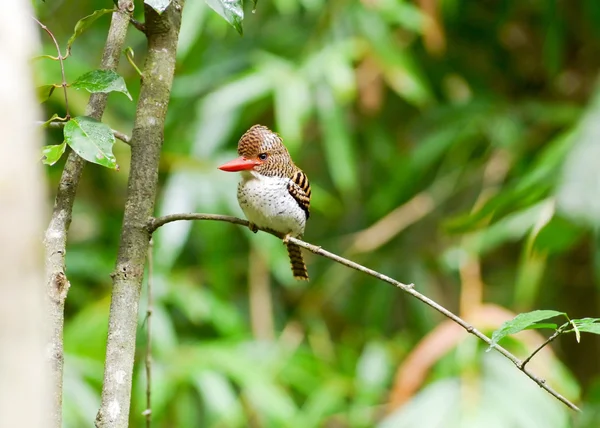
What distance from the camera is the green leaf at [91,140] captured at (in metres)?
1.22

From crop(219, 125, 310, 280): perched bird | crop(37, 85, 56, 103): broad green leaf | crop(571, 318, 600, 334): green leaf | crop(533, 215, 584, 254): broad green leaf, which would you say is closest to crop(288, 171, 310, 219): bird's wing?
crop(219, 125, 310, 280): perched bird

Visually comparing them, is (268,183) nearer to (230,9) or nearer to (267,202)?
(267,202)

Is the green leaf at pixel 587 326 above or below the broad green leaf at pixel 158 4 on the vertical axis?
below

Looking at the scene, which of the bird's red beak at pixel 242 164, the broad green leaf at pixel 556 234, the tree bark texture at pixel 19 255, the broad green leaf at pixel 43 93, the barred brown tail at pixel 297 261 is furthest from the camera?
the broad green leaf at pixel 556 234

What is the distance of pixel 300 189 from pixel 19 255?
61.6 inches

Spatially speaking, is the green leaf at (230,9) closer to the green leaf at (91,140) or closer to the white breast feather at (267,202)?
the green leaf at (91,140)

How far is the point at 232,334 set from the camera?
3971 millimetres

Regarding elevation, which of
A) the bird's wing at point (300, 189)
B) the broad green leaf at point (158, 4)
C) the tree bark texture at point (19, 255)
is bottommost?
the tree bark texture at point (19, 255)

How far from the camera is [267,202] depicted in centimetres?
204

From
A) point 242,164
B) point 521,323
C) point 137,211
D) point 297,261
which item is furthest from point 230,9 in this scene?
point 297,261

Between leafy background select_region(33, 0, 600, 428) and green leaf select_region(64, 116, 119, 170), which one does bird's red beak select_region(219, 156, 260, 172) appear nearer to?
green leaf select_region(64, 116, 119, 170)

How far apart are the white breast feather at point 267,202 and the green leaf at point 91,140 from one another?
810 millimetres

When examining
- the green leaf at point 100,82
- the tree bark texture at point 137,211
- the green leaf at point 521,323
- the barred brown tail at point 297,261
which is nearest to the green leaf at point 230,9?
the tree bark texture at point 137,211

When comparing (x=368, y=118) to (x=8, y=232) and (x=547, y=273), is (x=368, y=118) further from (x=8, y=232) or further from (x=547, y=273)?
(x=8, y=232)
